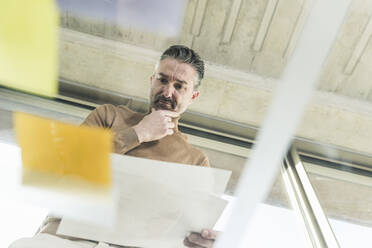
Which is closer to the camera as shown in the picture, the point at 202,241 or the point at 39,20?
the point at 39,20

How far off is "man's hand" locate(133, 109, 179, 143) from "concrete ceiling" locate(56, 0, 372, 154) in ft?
2.40

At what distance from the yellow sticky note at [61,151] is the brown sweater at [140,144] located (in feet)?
1.03

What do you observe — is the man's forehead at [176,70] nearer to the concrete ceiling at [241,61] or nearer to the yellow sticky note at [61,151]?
the concrete ceiling at [241,61]

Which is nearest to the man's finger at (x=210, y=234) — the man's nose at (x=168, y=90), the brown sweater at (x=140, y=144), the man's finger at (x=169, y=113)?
the brown sweater at (x=140, y=144)

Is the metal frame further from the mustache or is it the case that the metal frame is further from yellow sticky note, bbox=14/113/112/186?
yellow sticky note, bbox=14/113/112/186

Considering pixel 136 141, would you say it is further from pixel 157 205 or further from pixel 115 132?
pixel 157 205

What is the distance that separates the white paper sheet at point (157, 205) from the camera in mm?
720

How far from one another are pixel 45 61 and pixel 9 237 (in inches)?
27.6

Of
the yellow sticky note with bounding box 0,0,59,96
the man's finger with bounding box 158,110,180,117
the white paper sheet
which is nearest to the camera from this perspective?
the yellow sticky note with bounding box 0,0,59,96

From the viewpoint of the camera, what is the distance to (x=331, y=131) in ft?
5.69

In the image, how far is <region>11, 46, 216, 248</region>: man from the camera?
2.88ft

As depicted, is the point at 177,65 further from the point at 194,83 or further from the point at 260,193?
the point at 260,193

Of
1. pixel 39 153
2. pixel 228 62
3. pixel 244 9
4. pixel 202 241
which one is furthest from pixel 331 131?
pixel 39 153

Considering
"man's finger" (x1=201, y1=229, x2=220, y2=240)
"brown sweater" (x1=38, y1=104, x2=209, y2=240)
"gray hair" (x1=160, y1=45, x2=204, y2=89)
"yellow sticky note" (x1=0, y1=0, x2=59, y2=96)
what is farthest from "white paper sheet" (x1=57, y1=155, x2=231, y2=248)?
"gray hair" (x1=160, y1=45, x2=204, y2=89)
